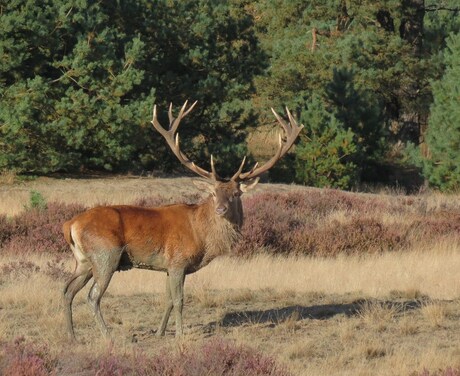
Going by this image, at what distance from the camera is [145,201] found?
22438 millimetres

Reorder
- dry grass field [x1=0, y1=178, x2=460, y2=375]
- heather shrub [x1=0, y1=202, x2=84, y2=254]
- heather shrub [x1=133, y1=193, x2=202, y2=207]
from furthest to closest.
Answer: heather shrub [x1=133, y1=193, x2=202, y2=207], heather shrub [x1=0, y1=202, x2=84, y2=254], dry grass field [x1=0, y1=178, x2=460, y2=375]

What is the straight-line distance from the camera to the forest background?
2778cm

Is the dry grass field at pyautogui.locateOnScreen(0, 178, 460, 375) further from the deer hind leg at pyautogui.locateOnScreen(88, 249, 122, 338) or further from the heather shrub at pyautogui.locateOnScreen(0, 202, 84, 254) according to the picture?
the heather shrub at pyautogui.locateOnScreen(0, 202, 84, 254)

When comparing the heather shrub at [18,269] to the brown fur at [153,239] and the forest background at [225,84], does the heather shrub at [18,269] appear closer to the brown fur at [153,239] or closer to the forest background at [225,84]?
the brown fur at [153,239]

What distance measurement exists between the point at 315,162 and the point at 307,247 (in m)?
13.6

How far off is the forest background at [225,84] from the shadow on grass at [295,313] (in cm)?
1545

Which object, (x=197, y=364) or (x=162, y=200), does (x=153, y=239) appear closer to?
(x=197, y=364)

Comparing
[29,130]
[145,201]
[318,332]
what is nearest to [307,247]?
[145,201]

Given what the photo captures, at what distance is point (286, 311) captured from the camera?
11609 mm

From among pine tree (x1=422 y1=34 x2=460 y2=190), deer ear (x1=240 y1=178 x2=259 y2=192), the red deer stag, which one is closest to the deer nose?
the red deer stag

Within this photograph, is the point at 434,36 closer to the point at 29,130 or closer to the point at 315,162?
the point at 315,162

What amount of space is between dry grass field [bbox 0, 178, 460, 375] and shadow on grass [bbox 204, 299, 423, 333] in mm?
13

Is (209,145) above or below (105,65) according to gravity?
below

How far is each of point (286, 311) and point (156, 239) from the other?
213cm
